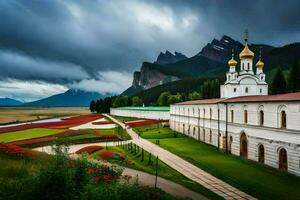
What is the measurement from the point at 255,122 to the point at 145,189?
2111 centimetres

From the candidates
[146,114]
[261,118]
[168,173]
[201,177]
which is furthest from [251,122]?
[146,114]

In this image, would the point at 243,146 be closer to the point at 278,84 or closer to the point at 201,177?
the point at 201,177

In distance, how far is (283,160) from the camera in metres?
30.5

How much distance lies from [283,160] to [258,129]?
202 inches

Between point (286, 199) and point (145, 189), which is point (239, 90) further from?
point (145, 189)

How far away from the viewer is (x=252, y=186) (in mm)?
25281

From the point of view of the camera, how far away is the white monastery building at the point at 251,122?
2919 centimetres

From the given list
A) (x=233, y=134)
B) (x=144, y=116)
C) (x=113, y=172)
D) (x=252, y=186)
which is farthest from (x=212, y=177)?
(x=144, y=116)

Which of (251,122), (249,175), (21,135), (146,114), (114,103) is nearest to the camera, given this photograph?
(249,175)

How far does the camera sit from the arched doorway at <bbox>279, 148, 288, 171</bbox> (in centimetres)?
3016

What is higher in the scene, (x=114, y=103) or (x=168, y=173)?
(x=114, y=103)

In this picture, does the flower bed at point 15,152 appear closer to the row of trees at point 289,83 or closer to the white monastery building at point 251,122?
the white monastery building at point 251,122

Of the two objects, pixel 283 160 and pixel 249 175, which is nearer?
pixel 249 175

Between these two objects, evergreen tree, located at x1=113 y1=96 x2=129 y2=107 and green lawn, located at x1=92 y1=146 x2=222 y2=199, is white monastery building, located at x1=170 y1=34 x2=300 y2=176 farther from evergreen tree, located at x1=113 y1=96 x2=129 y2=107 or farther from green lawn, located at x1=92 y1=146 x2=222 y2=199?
evergreen tree, located at x1=113 y1=96 x2=129 y2=107
